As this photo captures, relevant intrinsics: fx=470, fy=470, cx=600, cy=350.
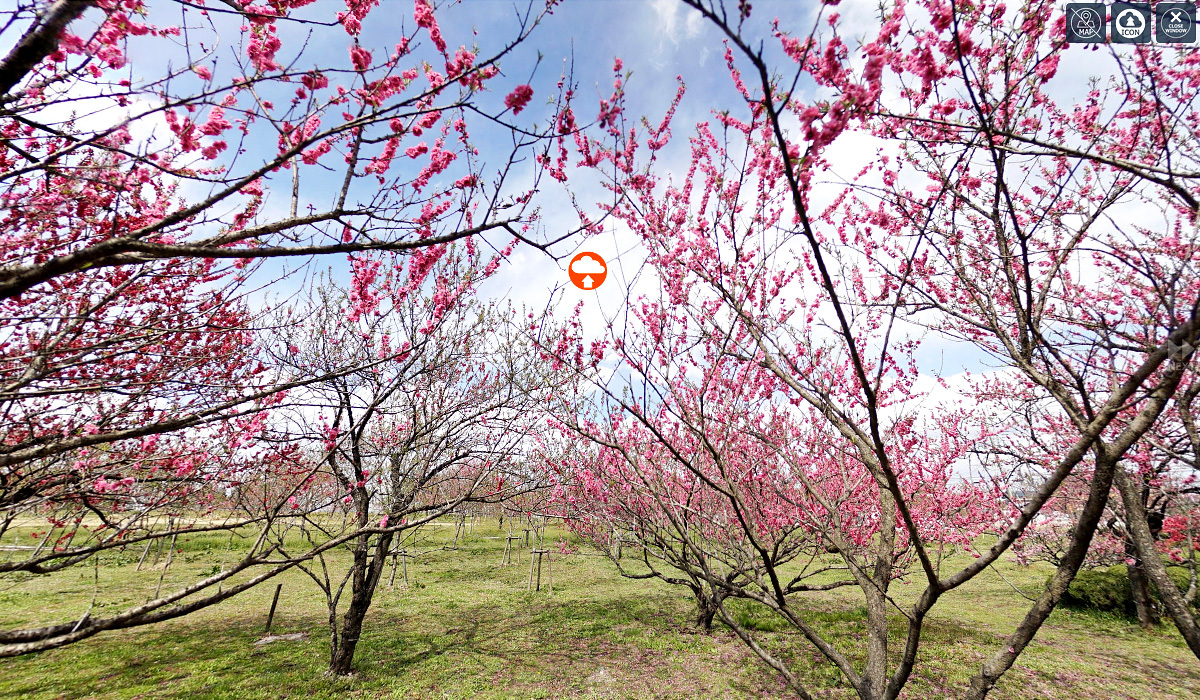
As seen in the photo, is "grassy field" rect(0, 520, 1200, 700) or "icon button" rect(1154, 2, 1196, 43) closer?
"icon button" rect(1154, 2, 1196, 43)

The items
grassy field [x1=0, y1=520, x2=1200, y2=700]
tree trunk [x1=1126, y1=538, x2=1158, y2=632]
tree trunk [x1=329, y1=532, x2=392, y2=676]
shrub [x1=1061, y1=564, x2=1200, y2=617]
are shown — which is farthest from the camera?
shrub [x1=1061, y1=564, x2=1200, y2=617]

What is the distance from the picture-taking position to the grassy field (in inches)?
305

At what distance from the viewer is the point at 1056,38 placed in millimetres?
3037

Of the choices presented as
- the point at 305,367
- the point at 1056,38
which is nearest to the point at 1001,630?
the point at 1056,38

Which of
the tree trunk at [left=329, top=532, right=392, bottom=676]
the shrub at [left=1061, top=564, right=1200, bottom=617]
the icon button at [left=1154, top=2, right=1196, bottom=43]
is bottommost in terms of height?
the shrub at [left=1061, top=564, right=1200, bottom=617]

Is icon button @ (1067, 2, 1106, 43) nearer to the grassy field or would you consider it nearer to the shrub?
the grassy field

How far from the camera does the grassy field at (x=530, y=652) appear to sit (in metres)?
7.73

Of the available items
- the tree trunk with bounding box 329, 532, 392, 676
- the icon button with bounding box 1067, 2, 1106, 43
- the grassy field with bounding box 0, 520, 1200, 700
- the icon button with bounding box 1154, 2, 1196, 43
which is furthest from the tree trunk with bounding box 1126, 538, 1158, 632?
the tree trunk with bounding box 329, 532, 392, 676

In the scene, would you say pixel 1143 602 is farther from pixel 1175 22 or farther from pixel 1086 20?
pixel 1086 20

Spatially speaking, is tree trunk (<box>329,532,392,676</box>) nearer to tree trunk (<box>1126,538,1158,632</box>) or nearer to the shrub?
tree trunk (<box>1126,538,1158,632</box>)

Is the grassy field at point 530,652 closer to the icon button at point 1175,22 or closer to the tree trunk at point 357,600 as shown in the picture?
the tree trunk at point 357,600

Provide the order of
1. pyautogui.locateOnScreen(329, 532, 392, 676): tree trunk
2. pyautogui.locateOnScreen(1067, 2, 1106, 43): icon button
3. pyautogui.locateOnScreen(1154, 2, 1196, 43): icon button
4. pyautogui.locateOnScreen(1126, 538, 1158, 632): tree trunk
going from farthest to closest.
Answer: pyautogui.locateOnScreen(1126, 538, 1158, 632): tree trunk
pyautogui.locateOnScreen(329, 532, 392, 676): tree trunk
pyautogui.locateOnScreen(1067, 2, 1106, 43): icon button
pyautogui.locateOnScreen(1154, 2, 1196, 43): icon button

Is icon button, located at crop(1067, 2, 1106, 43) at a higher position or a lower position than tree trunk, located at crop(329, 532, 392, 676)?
higher

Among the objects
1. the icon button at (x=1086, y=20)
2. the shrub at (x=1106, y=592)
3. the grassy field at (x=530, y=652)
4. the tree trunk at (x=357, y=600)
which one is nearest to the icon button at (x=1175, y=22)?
the icon button at (x=1086, y=20)
